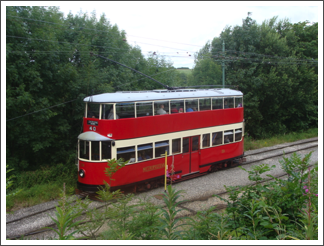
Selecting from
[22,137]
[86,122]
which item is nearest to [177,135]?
[86,122]

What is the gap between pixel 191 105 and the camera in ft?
40.2

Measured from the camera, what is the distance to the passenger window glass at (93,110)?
9938 mm

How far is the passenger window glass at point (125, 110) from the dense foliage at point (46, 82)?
4289 millimetres

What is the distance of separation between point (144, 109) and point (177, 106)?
5.65 ft

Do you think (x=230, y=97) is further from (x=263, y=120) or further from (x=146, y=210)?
(x=263, y=120)

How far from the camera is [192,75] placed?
2553cm

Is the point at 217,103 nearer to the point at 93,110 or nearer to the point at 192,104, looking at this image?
the point at 192,104

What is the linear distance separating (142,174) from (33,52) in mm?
8145

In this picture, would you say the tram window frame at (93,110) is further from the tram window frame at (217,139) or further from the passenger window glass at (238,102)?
the passenger window glass at (238,102)

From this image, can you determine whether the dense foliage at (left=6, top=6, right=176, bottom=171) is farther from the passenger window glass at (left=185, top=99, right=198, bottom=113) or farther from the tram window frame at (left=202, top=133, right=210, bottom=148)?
the tram window frame at (left=202, top=133, right=210, bottom=148)

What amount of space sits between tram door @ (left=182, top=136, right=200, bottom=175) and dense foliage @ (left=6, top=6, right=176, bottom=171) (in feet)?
19.2

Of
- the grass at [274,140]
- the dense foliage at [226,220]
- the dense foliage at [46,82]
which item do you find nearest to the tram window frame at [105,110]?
the dense foliage at [46,82]

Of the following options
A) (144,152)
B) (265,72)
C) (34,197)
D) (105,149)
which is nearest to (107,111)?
(105,149)

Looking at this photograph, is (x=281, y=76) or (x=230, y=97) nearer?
(x=230, y=97)
